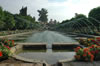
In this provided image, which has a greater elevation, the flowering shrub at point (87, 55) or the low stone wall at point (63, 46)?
the flowering shrub at point (87, 55)

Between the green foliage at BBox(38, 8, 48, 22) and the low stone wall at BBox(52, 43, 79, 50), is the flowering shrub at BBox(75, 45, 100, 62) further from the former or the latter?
the green foliage at BBox(38, 8, 48, 22)

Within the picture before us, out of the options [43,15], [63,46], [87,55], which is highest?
[43,15]

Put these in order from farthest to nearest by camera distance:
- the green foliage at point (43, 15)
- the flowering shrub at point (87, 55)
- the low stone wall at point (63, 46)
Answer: the green foliage at point (43, 15) → the low stone wall at point (63, 46) → the flowering shrub at point (87, 55)

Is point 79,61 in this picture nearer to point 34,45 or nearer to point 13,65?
point 13,65

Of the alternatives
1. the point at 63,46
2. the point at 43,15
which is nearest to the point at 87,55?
the point at 63,46

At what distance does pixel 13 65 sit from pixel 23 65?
0.46 meters

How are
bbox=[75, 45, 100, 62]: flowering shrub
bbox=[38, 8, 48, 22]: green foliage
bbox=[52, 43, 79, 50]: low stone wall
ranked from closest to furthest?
bbox=[75, 45, 100, 62]: flowering shrub, bbox=[52, 43, 79, 50]: low stone wall, bbox=[38, 8, 48, 22]: green foliage

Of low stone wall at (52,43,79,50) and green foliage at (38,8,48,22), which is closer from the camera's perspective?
low stone wall at (52,43,79,50)

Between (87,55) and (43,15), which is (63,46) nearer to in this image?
(87,55)

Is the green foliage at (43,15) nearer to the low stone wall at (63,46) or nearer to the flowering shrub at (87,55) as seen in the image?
the low stone wall at (63,46)

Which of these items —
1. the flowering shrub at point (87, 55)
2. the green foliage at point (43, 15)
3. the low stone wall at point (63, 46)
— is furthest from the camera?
the green foliage at point (43, 15)

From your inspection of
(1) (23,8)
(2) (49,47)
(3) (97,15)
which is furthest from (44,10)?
(2) (49,47)

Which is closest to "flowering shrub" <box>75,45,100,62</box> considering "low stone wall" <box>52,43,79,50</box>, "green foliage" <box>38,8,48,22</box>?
"low stone wall" <box>52,43,79,50</box>

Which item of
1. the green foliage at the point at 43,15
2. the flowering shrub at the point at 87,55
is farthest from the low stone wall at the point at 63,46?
the green foliage at the point at 43,15
